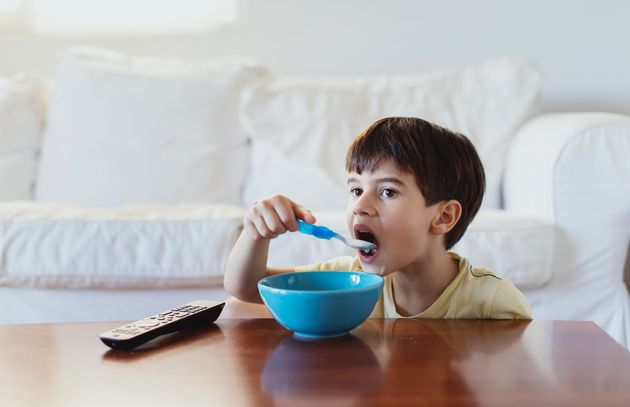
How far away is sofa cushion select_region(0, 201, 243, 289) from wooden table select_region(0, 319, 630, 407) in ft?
2.40

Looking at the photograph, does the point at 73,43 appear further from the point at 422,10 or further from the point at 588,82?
the point at 588,82

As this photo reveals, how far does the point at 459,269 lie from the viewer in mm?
1107

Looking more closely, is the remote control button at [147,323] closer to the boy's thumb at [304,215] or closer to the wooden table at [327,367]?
the wooden table at [327,367]

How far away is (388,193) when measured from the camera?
103 cm

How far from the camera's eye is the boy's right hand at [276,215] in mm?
909

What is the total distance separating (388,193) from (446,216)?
12 centimetres

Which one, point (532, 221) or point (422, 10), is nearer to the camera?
point (532, 221)

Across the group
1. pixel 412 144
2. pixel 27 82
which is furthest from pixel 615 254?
pixel 27 82

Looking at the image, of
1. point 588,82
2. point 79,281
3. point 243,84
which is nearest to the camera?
point 79,281

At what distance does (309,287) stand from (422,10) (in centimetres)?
183

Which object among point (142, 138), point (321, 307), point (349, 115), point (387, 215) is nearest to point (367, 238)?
point (387, 215)

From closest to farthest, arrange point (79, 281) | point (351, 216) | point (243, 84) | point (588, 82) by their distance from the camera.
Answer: point (351, 216) < point (79, 281) < point (243, 84) < point (588, 82)

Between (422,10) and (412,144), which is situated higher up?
(422,10)

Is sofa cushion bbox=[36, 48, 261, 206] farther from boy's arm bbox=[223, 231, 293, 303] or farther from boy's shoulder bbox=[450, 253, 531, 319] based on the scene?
boy's shoulder bbox=[450, 253, 531, 319]
